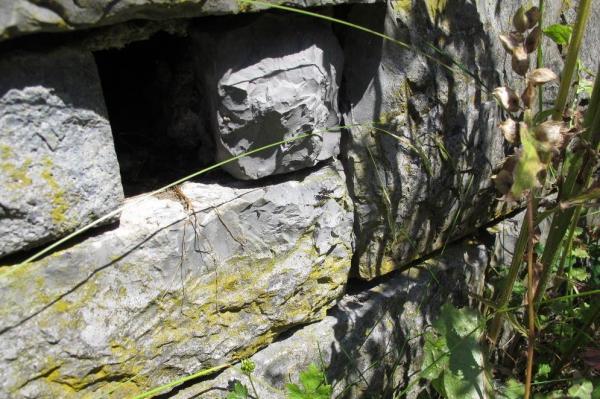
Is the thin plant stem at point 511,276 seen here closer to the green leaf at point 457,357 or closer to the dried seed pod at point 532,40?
the green leaf at point 457,357

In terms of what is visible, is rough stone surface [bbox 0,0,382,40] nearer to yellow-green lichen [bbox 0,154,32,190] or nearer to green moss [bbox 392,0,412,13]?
yellow-green lichen [bbox 0,154,32,190]

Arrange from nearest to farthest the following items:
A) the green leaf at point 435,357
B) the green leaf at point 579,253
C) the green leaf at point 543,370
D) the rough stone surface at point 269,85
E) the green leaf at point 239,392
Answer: the rough stone surface at point 269,85 → the green leaf at point 239,392 → the green leaf at point 435,357 → the green leaf at point 543,370 → the green leaf at point 579,253

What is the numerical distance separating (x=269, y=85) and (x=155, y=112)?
1.27 ft

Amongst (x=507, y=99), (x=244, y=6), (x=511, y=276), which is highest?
(x=244, y=6)

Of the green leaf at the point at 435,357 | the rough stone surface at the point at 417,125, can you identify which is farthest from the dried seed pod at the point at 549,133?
the green leaf at the point at 435,357

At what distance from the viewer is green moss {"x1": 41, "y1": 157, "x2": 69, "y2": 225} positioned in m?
0.98

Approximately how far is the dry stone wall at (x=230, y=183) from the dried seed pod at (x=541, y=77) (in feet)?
0.97

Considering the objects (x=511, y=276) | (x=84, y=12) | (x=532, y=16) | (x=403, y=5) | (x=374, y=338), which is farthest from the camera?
(x=374, y=338)

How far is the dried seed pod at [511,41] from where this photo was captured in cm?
112

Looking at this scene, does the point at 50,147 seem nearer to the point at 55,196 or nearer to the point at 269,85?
the point at 55,196

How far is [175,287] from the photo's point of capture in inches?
47.8

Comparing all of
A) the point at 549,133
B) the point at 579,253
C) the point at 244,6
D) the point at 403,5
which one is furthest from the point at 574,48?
the point at 579,253

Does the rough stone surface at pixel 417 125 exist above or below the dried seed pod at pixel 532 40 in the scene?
below

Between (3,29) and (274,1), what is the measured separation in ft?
1.53
